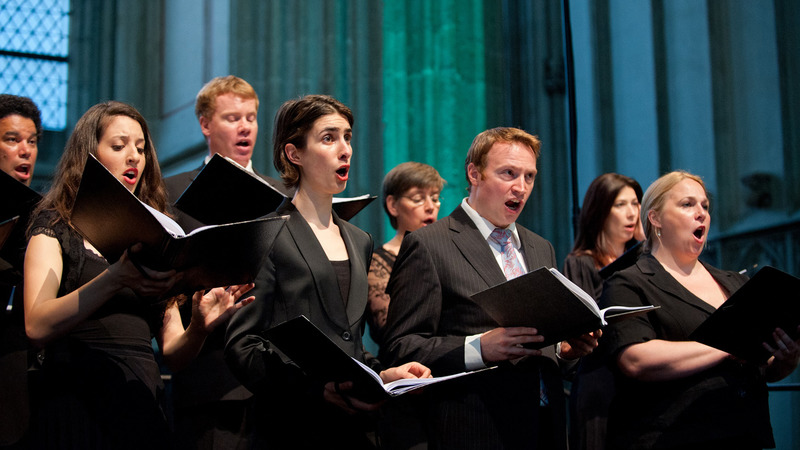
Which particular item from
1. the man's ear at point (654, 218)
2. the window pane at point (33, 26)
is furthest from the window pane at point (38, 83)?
the man's ear at point (654, 218)

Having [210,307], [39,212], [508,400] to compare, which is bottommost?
[508,400]

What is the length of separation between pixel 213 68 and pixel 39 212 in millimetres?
4007

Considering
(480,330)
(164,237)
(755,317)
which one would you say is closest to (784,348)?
(755,317)

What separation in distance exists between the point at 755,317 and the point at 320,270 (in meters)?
1.33

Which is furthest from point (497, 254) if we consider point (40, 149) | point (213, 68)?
point (40, 149)

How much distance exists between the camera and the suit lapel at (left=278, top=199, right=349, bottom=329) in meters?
2.40

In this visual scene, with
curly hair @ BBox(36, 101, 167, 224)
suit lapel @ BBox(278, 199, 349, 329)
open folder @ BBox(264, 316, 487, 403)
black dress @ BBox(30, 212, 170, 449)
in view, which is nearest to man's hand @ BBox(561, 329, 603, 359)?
open folder @ BBox(264, 316, 487, 403)

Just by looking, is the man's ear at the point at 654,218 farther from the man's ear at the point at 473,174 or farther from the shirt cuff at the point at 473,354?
the shirt cuff at the point at 473,354

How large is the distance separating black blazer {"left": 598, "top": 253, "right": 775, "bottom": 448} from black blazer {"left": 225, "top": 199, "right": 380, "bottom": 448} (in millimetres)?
914

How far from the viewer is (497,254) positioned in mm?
2762

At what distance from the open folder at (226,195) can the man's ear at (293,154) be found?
0.35 meters

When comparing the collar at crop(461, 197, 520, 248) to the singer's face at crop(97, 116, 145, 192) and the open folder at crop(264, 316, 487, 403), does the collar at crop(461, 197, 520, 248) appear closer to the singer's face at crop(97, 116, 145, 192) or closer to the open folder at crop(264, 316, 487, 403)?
the open folder at crop(264, 316, 487, 403)

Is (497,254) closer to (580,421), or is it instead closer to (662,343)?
(662,343)

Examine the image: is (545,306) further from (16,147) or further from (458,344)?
(16,147)
